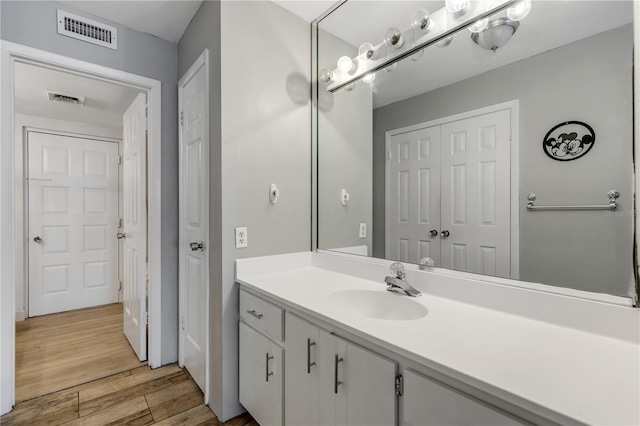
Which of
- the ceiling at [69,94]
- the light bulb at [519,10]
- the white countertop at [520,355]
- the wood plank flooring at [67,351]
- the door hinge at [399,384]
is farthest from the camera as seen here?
the ceiling at [69,94]

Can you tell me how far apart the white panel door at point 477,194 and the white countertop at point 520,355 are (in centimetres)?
20

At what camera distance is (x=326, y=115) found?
196 centimetres

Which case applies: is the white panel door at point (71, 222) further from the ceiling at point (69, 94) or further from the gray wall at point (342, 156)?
the gray wall at point (342, 156)

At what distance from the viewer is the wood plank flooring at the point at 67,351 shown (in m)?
2.04

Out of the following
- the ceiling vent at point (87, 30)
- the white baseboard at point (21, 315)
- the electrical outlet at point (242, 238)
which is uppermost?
the ceiling vent at point (87, 30)

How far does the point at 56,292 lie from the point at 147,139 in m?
2.57

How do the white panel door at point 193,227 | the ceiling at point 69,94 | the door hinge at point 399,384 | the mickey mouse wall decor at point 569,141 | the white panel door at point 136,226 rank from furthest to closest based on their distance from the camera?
the ceiling at point 69,94 → the white panel door at point 136,226 → the white panel door at point 193,227 → the mickey mouse wall decor at point 569,141 → the door hinge at point 399,384

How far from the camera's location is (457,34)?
4.36 feet

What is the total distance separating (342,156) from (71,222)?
3.48 metres

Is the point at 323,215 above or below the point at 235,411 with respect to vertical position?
above

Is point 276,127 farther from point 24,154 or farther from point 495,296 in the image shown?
point 24,154

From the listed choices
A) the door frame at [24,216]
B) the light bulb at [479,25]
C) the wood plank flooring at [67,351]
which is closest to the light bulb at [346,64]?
the light bulb at [479,25]

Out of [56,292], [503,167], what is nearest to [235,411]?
[503,167]

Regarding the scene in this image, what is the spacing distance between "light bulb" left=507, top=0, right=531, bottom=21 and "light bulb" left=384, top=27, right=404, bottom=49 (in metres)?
0.50
